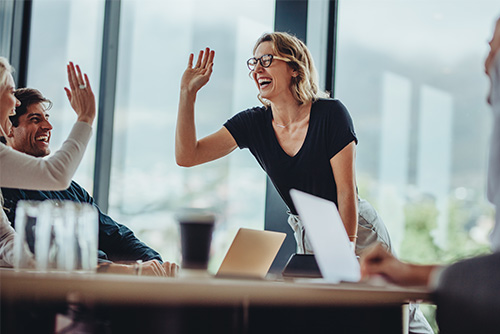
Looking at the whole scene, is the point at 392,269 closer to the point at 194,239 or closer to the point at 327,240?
the point at 327,240

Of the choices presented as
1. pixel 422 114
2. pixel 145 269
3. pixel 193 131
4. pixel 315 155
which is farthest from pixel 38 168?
pixel 422 114

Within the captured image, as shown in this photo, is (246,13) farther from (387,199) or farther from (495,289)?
(495,289)

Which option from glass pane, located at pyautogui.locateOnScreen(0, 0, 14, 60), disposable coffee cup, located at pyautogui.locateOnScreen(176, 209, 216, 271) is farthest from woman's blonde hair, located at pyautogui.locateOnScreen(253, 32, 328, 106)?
glass pane, located at pyautogui.locateOnScreen(0, 0, 14, 60)

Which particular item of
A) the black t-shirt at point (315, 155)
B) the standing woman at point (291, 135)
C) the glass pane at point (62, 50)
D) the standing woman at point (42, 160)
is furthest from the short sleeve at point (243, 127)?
the glass pane at point (62, 50)

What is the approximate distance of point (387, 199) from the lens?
3.14m

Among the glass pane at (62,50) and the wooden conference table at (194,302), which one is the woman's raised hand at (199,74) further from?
the glass pane at (62,50)

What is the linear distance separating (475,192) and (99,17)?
2515 mm

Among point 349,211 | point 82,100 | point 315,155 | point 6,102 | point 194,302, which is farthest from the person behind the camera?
point 315,155

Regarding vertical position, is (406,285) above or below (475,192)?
below

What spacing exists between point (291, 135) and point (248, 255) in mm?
1102

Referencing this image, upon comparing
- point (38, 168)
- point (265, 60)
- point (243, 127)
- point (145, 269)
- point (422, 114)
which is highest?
point (265, 60)

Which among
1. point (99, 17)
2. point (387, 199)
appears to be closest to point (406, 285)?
point (387, 199)

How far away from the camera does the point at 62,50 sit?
12.9 feet

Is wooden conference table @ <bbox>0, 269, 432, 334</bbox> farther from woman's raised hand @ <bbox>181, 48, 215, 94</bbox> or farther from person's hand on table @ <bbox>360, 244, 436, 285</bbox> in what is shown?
woman's raised hand @ <bbox>181, 48, 215, 94</bbox>
